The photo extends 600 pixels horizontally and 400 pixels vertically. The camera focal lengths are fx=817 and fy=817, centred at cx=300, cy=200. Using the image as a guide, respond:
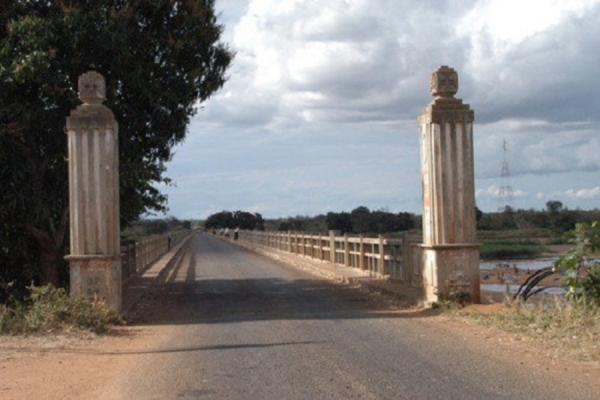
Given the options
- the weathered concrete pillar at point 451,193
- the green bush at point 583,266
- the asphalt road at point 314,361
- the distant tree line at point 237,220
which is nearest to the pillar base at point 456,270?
the weathered concrete pillar at point 451,193

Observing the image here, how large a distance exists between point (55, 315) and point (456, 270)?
23.5 ft

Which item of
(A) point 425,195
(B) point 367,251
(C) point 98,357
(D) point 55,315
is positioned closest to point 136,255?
(B) point 367,251

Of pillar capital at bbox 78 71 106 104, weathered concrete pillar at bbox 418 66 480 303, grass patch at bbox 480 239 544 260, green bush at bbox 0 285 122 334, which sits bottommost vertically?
grass patch at bbox 480 239 544 260

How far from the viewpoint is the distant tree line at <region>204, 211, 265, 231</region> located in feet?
429

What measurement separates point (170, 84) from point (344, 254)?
11.3 m

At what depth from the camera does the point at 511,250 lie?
52.6 m

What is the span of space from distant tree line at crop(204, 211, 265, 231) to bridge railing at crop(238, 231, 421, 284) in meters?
74.5

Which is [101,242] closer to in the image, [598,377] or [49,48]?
[49,48]

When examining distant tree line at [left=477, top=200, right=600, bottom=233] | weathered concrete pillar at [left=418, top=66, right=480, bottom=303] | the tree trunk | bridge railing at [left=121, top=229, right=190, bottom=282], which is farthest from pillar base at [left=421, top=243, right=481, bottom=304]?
distant tree line at [left=477, top=200, right=600, bottom=233]

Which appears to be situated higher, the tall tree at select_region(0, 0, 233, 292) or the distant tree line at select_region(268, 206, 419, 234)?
the tall tree at select_region(0, 0, 233, 292)

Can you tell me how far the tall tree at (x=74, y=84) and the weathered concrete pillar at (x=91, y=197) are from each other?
9.81 ft

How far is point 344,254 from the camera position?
2827 centimetres

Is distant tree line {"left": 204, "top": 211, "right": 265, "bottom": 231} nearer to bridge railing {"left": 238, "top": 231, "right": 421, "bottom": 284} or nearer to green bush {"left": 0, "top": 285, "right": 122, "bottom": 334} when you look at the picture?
bridge railing {"left": 238, "top": 231, "right": 421, "bottom": 284}

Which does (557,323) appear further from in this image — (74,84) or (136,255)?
(136,255)
